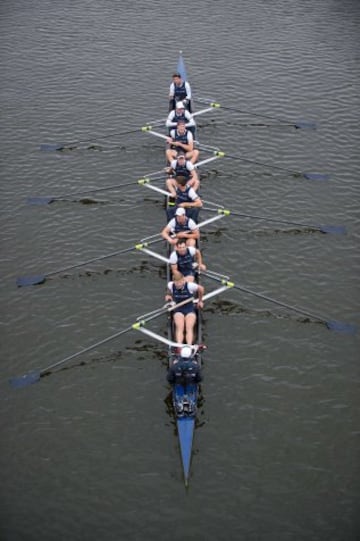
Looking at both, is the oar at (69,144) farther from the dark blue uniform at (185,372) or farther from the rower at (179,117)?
the dark blue uniform at (185,372)

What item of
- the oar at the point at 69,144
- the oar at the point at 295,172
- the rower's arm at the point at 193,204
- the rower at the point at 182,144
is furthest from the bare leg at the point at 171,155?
the oar at the point at 69,144

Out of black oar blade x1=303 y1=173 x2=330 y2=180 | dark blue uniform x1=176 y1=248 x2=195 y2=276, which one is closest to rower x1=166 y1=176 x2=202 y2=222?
Answer: dark blue uniform x1=176 y1=248 x2=195 y2=276

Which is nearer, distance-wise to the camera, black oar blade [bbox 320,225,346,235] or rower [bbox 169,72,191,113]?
black oar blade [bbox 320,225,346,235]

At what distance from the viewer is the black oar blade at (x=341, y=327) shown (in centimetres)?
1834

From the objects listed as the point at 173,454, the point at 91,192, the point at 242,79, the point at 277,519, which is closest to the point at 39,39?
the point at 242,79

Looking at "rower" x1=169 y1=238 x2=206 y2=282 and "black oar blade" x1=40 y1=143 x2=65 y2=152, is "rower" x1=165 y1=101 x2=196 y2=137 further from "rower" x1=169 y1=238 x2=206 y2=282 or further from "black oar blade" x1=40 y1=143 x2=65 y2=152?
"rower" x1=169 y1=238 x2=206 y2=282

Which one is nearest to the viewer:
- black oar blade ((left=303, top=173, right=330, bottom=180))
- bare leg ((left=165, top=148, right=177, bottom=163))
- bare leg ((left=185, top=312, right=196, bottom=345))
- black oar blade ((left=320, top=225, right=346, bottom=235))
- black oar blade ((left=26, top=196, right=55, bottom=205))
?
bare leg ((left=185, top=312, right=196, bottom=345))

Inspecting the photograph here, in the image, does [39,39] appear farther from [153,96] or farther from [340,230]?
[340,230]

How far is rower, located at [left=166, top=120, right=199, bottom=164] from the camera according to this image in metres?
23.9

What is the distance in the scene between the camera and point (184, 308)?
675 inches

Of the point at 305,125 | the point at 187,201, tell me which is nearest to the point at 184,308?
the point at 187,201

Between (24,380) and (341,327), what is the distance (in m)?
9.95

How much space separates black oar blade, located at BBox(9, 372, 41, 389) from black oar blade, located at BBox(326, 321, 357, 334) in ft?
30.2

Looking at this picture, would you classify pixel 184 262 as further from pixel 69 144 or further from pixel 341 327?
pixel 69 144
